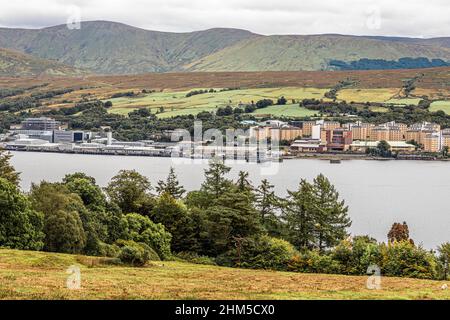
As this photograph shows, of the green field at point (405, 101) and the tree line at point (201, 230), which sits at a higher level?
the green field at point (405, 101)

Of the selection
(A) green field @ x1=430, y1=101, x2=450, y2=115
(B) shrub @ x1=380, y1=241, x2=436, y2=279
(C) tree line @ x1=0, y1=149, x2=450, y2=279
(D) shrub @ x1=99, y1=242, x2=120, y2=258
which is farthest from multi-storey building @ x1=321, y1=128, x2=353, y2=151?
(B) shrub @ x1=380, y1=241, x2=436, y2=279

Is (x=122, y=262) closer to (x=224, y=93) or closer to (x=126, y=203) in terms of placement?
(x=126, y=203)

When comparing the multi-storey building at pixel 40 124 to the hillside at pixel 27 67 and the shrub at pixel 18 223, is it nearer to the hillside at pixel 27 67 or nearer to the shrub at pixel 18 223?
the shrub at pixel 18 223

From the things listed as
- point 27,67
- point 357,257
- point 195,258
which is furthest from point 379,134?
point 27,67

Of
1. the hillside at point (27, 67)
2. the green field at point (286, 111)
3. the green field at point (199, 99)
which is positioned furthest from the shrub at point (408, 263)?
the hillside at point (27, 67)

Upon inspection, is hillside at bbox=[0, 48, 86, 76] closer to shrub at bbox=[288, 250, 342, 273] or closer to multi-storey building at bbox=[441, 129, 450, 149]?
multi-storey building at bbox=[441, 129, 450, 149]
